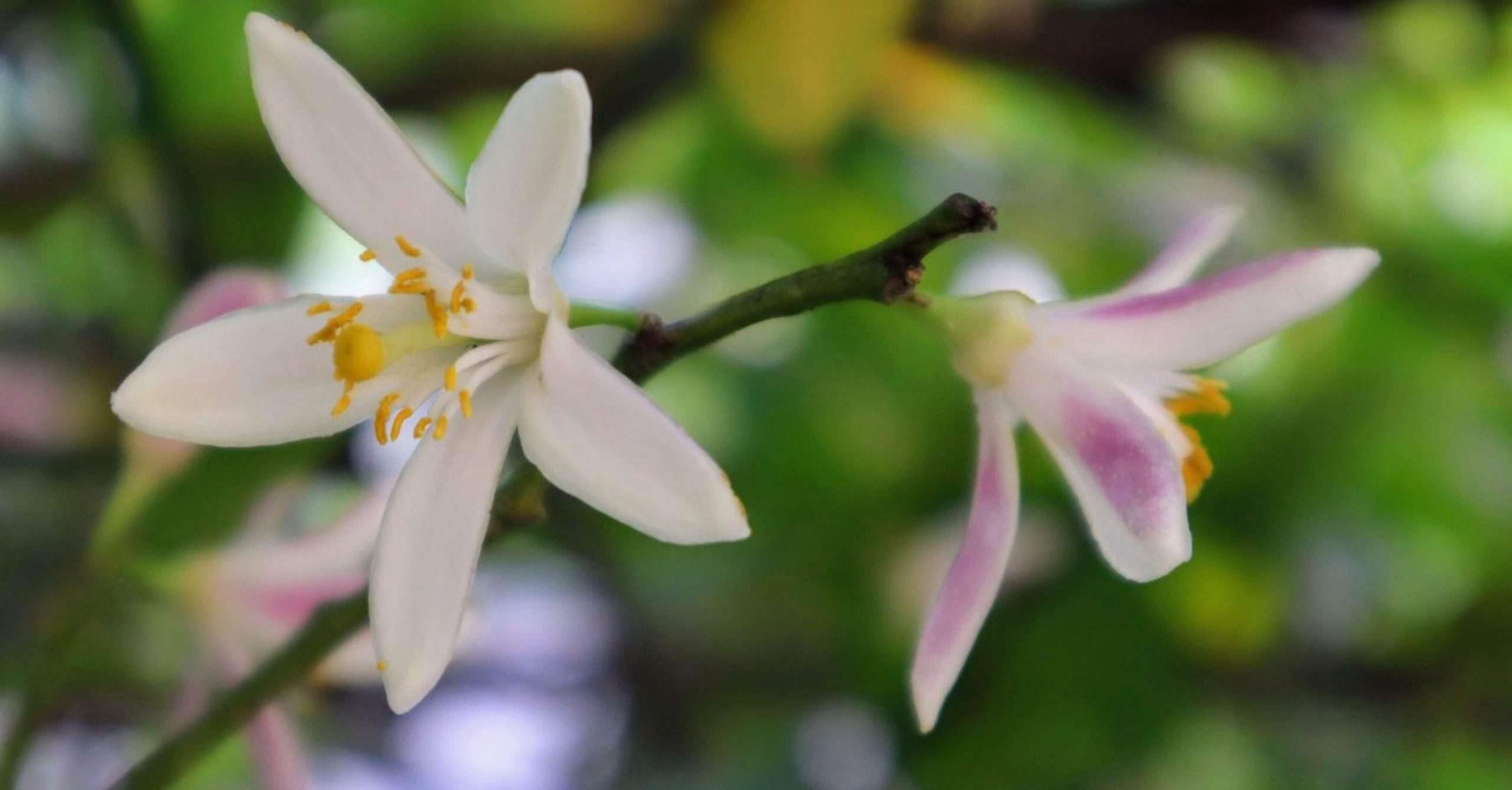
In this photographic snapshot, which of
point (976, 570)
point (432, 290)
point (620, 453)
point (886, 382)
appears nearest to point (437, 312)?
point (432, 290)

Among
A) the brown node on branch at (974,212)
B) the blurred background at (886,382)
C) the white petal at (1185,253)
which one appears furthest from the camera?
the blurred background at (886,382)

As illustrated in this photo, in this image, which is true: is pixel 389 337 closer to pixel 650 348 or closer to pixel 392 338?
pixel 392 338

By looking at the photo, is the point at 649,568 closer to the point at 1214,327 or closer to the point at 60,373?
the point at 60,373

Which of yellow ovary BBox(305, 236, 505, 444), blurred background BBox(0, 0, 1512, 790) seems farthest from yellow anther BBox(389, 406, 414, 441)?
blurred background BBox(0, 0, 1512, 790)

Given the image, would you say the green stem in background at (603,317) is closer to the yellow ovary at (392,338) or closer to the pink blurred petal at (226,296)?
the yellow ovary at (392,338)

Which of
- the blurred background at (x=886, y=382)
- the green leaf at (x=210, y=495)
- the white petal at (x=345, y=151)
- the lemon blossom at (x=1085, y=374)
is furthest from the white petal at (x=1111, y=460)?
the blurred background at (x=886, y=382)
